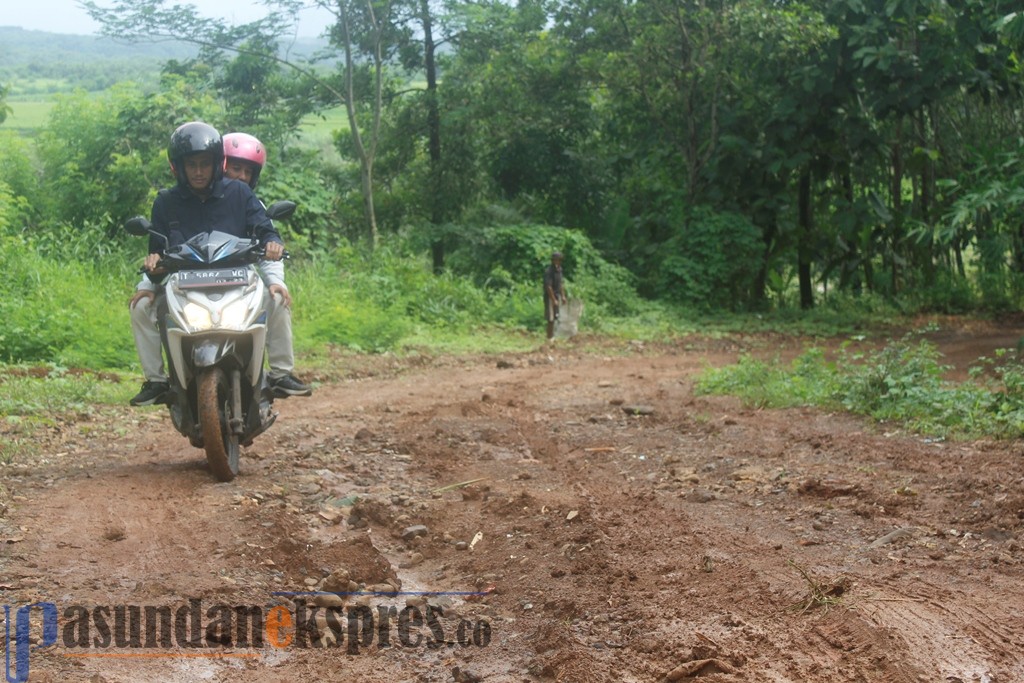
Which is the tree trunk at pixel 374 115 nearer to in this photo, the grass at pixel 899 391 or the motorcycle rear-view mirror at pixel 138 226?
the grass at pixel 899 391

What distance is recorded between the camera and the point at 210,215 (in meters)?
6.65

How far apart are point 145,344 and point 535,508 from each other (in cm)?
253

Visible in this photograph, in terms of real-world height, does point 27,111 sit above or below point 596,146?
above

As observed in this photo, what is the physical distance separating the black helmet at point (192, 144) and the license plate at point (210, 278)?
76cm

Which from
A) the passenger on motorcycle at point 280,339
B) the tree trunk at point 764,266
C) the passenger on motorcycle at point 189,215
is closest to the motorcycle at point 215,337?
the passenger on motorcycle at point 189,215

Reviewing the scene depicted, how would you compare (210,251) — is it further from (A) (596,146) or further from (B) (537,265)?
(A) (596,146)

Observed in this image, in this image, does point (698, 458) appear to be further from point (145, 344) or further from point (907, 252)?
point (907, 252)

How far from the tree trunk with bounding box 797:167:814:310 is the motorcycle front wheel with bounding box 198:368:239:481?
1592 centimetres

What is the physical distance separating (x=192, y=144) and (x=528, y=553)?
316 cm

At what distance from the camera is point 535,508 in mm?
5695

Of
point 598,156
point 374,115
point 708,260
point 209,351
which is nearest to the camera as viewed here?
point 209,351

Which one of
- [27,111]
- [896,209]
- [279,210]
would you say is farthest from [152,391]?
[27,111]

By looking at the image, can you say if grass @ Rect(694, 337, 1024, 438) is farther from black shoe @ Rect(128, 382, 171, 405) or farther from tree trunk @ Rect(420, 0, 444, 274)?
tree trunk @ Rect(420, 0, 444, 274)

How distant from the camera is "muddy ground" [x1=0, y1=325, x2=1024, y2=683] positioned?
371 centimetres
